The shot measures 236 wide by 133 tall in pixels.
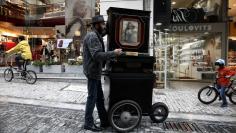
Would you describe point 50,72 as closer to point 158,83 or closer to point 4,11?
point 158,83

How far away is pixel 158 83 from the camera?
1317 cm

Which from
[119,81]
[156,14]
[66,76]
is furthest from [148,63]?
[66,76]

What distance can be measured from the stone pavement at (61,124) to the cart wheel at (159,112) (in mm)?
101

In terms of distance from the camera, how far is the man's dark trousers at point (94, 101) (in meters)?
7.20

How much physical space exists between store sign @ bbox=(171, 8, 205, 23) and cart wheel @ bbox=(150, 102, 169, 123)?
8642 millimetres

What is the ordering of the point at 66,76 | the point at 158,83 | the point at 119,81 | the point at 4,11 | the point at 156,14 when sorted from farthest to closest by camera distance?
the point at 4,11
the point at 66,76
the point at 156,14
the point at 158,83
the point at 119,81

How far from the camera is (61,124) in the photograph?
7789 millimetres

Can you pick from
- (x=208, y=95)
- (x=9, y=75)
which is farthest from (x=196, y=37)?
(x=9, y=75)

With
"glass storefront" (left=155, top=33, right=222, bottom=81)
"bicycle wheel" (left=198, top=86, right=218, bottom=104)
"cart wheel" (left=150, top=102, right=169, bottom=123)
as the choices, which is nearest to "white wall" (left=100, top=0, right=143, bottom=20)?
"glass storefront" (left=155, top=33, right=222, bottom=81)

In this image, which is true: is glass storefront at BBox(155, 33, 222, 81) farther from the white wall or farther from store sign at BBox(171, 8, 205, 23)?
the white wall

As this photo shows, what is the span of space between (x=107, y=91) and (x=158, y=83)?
232 inches

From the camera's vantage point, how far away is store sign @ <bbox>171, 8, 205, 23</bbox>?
1596 cm

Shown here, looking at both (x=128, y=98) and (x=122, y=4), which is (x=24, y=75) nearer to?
(x=122, y=4)

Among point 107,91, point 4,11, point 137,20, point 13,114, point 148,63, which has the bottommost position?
point 13,114
